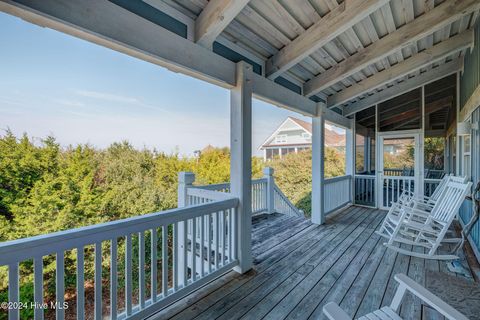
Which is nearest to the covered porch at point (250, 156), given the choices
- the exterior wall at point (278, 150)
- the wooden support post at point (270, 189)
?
the wooden support post at point (270, 189)

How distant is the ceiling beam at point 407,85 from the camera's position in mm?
4742

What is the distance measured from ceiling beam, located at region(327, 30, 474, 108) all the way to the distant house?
32.4 ft

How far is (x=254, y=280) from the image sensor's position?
2.54 m

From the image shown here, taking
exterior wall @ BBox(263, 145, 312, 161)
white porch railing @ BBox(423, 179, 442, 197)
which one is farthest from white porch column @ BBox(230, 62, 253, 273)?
exterior wall @ BBox(263, 145, 312, 161)

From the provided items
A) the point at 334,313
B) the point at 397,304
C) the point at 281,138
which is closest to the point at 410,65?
the point at 397,304

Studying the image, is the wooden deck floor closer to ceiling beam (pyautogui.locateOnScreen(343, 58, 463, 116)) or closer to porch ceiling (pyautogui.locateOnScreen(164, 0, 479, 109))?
porch ceiling (pyautogui.locateOnScreen(164, 0, 479, 109))

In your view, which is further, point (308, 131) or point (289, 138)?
point (289, 138)

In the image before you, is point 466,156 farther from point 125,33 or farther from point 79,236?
point 79,236

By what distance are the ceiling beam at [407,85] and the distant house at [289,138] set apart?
8.77m

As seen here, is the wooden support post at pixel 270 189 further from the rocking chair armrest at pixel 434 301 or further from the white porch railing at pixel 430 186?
the rocking chair armrest at pixel 434 301

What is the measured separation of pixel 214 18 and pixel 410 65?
3.91 metres

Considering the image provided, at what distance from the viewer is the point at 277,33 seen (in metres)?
2.69

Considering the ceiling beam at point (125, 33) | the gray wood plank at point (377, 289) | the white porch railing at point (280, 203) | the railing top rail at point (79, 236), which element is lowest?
the gray wood plank at point (377, 289)

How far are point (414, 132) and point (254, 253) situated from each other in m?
4.89
